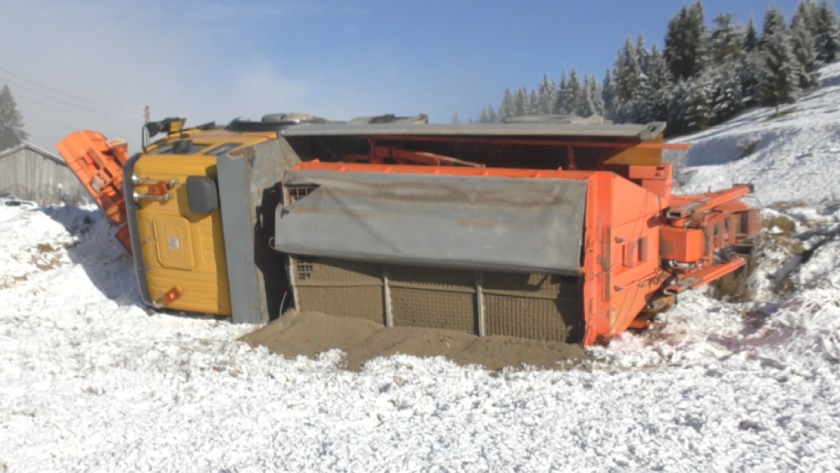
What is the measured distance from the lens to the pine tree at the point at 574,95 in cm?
7494

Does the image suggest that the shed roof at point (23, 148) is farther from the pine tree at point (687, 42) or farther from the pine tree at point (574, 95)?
the pine tree at point (574, 95)

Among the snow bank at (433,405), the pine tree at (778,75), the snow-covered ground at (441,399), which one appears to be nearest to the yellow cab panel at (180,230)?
the snow-covered ground at (441,399)

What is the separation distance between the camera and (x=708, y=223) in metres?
7.07

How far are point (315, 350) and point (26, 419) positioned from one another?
8.05ft

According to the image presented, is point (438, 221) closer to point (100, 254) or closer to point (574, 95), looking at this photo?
point (100, 254)

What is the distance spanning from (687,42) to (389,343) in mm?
54114

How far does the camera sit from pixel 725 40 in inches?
2249

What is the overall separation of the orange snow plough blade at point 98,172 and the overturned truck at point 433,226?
44.2 inches

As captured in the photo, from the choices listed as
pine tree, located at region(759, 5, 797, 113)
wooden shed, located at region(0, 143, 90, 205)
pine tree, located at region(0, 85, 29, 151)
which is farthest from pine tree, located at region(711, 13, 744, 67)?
pine tree, located at region(0, 85, 29, 151)

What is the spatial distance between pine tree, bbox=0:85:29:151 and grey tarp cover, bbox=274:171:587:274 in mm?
81367

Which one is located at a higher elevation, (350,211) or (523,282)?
(350,211)

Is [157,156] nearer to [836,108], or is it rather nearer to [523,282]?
[523,282]

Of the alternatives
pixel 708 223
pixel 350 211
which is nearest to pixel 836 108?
pixel 708 223

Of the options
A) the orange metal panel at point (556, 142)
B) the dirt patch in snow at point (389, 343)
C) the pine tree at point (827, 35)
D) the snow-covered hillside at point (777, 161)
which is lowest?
the dirt patch in snow at point (389, 343)
